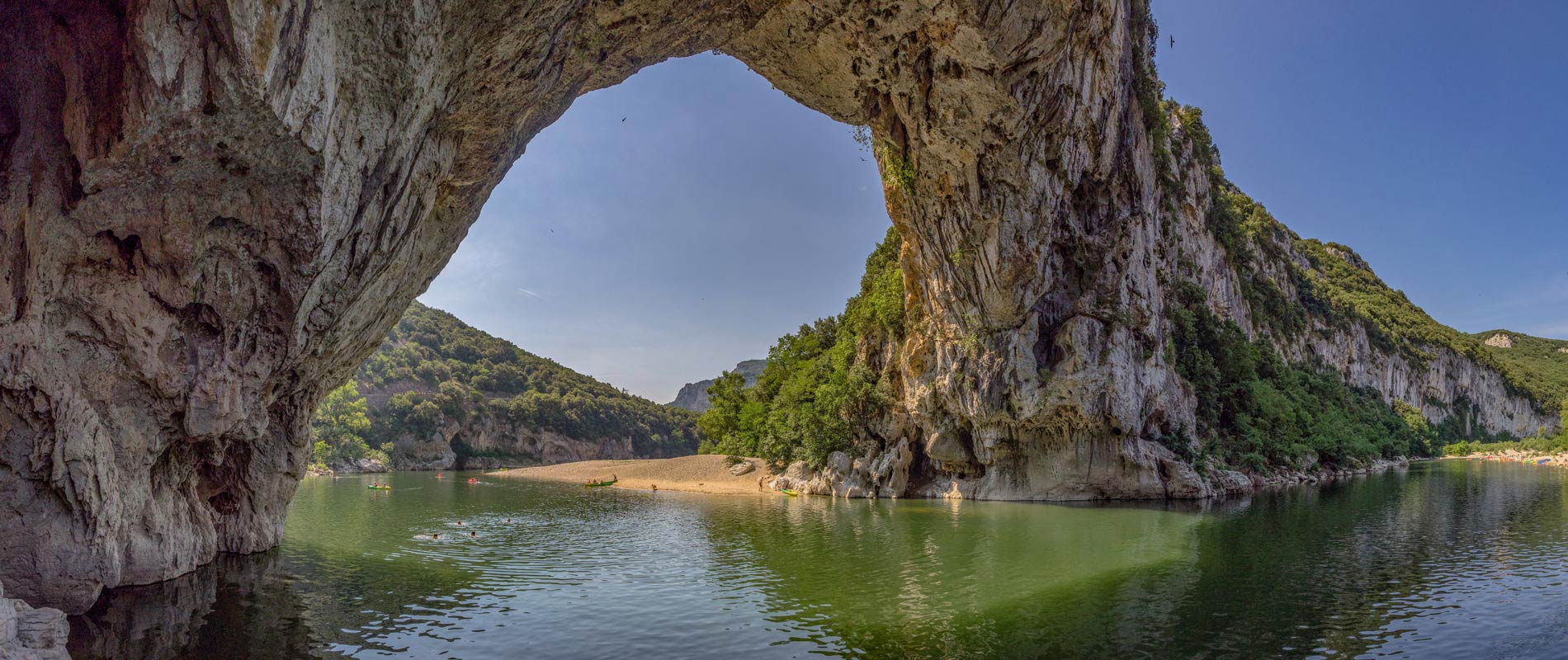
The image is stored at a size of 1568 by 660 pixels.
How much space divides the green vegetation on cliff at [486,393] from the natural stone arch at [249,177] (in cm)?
6648

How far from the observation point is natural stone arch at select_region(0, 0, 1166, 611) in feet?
28.9

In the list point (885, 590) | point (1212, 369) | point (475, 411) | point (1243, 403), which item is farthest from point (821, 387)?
point (475, 411)

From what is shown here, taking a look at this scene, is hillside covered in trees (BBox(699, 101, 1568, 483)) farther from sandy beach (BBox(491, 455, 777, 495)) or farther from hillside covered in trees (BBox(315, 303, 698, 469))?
hillside covered in trees (BBox(315, 303, 698, 469))

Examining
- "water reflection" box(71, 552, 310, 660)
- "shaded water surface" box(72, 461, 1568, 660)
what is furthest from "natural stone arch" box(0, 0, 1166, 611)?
"shaded water surface" box(72, 461, 1568, 660)

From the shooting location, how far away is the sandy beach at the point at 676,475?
43219mm

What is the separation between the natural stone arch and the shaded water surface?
2.15 metres

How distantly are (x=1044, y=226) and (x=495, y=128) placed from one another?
20.0 m

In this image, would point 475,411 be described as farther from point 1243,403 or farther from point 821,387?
point 1243,403

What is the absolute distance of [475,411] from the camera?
83438 mm

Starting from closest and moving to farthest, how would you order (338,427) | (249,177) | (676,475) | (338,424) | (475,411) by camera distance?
(249,177) → (676,475) → (338,427) → (338,424) → (475,411)

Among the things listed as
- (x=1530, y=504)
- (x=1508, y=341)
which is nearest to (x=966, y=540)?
(x=1530, y=504)

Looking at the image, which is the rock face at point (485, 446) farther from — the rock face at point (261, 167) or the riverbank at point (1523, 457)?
the riverbank at point (1523, 457)

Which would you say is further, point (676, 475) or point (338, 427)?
point (338, 427)

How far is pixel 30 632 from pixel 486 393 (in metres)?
89.3
